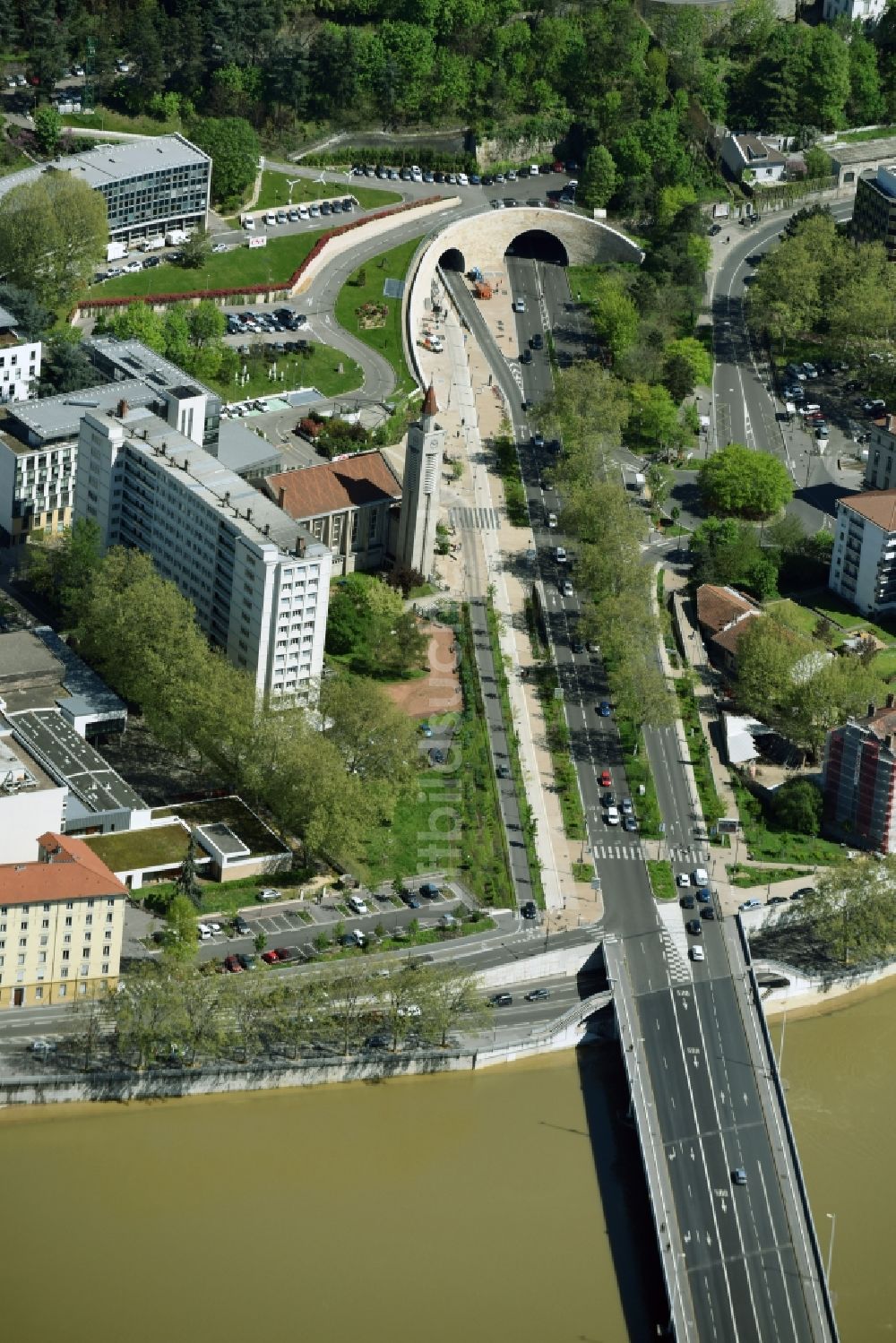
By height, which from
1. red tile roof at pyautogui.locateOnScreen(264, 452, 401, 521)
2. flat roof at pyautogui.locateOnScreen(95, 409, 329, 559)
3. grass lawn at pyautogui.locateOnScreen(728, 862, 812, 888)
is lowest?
grass lawn at pyautogui.locateOnScreen(728, 862, 812, 888)

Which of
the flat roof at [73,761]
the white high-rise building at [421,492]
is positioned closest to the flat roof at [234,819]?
the flat roof at [73,761]

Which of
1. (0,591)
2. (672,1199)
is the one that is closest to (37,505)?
(0,591)

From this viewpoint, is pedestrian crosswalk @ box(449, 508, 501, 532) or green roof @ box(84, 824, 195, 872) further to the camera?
pedestrian crosswalk @ box(449, 508, 501, 532)

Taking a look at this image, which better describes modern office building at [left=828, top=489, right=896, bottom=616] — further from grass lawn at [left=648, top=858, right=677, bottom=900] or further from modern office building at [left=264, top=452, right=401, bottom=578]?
grass lawn at [left=648, top=858, right=677, bottom=900]

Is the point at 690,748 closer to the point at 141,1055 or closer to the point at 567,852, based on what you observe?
the point at 567,852

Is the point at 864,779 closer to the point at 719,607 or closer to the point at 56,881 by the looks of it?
the point at 719,607

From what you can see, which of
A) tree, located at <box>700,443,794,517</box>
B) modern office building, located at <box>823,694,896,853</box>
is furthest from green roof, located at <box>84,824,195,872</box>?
tree, located at <box>700,443,794,517</box>

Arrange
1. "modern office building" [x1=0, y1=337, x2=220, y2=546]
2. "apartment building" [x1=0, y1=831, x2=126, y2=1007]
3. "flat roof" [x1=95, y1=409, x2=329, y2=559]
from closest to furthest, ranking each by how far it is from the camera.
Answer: "apartment building" [x1=0, y1=831, x2=126, y2=1007] < "flat roof" [x1=95, y1=409, x2=329, y2=559] < "modern office building" [x1=0, y1=337, x2=220, y2=546]

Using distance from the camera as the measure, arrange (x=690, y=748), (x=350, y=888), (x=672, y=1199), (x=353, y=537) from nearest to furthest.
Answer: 1. (x=672, y=1199)
2. (x=350, y=888)
3. (x=690, y=748)
4. (x=353, y=537)
